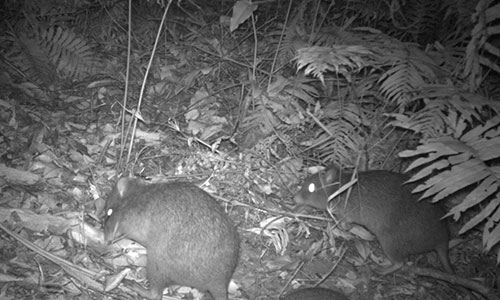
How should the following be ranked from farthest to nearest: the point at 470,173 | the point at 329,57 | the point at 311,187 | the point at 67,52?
the point at 67,52
the point at 311,187
the point at 329,57
the point at 470,173

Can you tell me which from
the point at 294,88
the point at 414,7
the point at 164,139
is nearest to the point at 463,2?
the point at 414,7

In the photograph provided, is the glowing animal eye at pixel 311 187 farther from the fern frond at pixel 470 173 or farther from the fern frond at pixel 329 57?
the fern frond at pixel 470 173

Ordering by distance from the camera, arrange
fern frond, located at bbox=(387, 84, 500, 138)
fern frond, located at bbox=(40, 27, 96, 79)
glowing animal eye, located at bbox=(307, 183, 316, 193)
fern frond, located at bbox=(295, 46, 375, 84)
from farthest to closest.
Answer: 1. fern frond, located at bbox=(40, 27, 96, 79)
2. glowing animal eye, located at bbox=(307, 183, 316, 193)
3. fern frond, located at bbox=(295, 46, 375, 84)
4. fern frond, located at bbox=(387, 84, 500, 138)

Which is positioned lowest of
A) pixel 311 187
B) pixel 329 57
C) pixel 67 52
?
pixel 311 187

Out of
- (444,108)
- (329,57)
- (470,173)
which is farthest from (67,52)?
(470,173)

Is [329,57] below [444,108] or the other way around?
the other way around

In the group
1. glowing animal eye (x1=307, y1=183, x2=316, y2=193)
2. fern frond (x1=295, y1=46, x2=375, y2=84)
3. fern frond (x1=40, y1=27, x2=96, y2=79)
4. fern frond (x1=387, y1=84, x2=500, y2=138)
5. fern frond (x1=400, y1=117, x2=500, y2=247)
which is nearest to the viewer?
fern frond (x1=400, y1=117, x2=500, y2=247)

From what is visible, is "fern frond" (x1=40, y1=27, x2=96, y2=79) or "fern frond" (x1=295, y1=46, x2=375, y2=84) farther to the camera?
"fern frond" (x1=40, y1=27, x2=96, y2=79)

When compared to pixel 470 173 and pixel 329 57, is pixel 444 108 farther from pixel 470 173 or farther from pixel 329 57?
pixel 329 57

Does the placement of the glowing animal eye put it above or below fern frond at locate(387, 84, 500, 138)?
below

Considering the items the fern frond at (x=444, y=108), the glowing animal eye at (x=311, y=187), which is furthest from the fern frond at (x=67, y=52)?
the fern frond at (x=444, y=108)

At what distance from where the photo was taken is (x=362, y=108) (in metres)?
6.09

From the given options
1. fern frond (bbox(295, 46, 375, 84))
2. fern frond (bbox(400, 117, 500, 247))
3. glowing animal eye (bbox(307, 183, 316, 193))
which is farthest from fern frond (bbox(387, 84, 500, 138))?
glowing animal eye (bbox(307, 183, 316, 193))

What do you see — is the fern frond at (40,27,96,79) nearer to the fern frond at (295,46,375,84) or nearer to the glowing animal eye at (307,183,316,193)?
the fern frond at (295,46,375,84)
